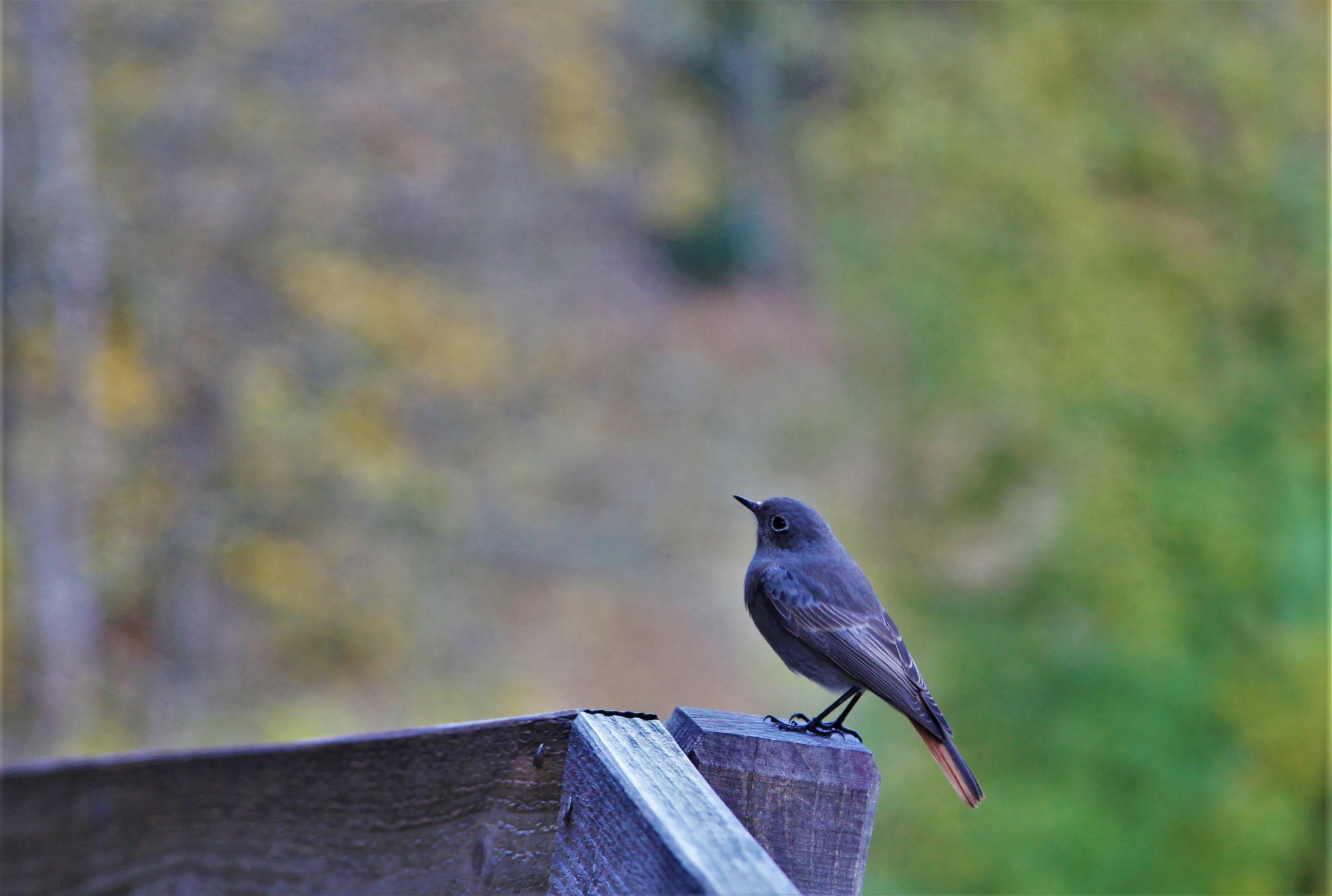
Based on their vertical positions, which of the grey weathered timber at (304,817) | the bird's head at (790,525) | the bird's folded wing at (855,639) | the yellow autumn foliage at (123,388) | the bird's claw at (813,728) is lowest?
the grey weathered timber at (304,817)

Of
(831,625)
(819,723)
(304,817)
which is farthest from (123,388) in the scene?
(304,817)

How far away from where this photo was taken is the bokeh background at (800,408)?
6.79 metres

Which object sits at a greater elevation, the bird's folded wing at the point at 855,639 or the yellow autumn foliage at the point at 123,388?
the yellow autumn foliage at the point at 123,388

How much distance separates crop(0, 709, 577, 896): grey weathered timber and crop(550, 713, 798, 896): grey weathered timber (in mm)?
67

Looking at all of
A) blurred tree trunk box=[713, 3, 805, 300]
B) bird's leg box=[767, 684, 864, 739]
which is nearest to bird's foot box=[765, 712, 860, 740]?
bird's leg box=[767, 684, 864, 739]

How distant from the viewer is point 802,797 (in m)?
1.55

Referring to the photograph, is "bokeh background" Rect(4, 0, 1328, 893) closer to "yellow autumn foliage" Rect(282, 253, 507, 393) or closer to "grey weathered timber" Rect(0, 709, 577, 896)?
"yellow autumn foliage" Rect(282, 253, 507, 393)

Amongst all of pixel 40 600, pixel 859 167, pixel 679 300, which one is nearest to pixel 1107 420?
pixel 859 167

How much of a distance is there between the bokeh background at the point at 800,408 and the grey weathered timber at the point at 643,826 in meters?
5.57

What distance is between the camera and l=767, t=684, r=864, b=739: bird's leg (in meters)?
1.83

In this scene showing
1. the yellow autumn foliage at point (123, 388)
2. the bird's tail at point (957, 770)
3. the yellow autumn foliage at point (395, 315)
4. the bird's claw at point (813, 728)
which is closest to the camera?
the bird's claw at point (813, 728)

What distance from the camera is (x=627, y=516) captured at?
13.0 meters

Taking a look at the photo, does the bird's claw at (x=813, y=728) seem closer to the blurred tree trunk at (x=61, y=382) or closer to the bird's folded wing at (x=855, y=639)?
the bird's folded wing at (x=855, y=639)

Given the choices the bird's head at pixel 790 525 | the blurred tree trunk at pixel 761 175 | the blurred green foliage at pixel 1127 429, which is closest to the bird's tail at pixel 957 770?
the bird's head at pixel 790 525
